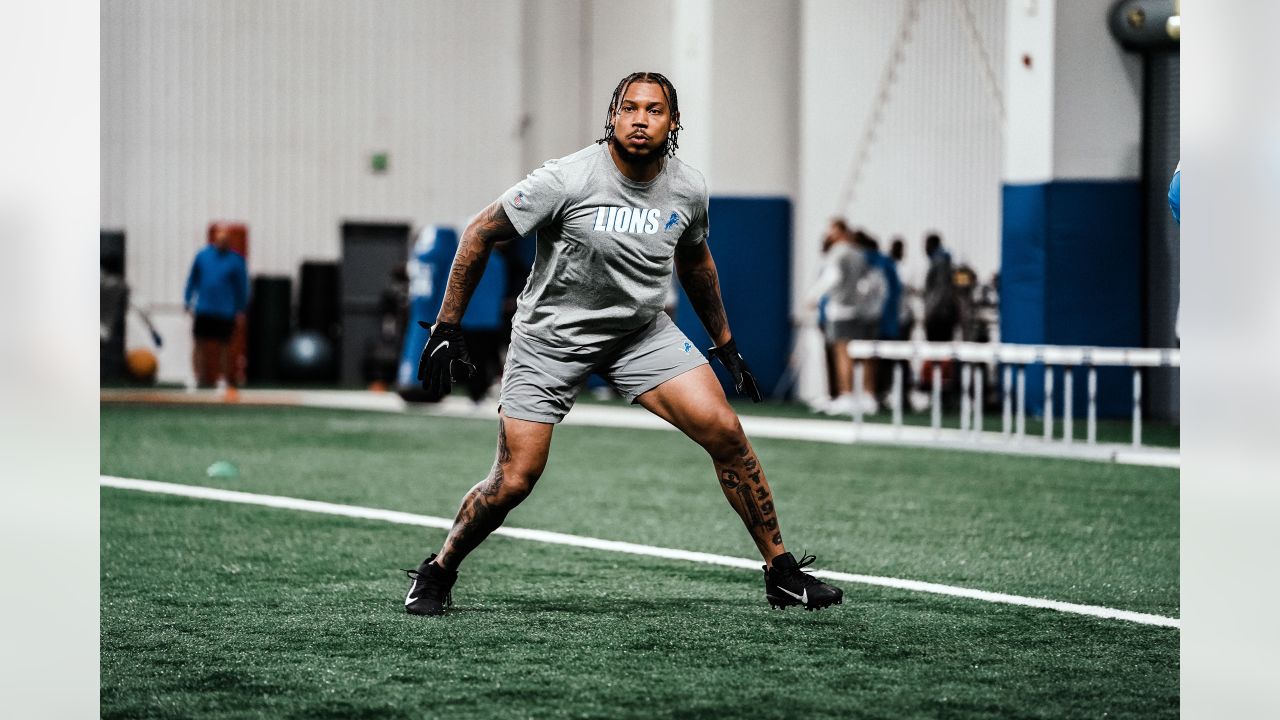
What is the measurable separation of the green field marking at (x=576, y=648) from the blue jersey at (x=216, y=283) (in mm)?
12067

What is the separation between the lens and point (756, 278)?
71.8 feet

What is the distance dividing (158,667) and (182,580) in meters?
1.83

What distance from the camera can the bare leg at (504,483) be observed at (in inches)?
231

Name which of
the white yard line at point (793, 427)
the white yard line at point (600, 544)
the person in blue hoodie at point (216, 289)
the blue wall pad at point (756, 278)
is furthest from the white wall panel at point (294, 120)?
the white yard line at point (600, 544)

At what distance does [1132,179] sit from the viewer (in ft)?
57.4

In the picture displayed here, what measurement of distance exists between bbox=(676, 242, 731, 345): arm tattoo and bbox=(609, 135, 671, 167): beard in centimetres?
44

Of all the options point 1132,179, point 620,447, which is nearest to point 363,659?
point 620,447

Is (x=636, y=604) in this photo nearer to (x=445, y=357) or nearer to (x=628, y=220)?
(x=445, y=357)

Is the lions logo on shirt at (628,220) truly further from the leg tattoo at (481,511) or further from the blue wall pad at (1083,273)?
the blue wall pad at (1083,273)

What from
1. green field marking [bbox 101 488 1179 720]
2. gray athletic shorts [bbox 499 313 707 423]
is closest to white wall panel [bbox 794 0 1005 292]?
green field marking [bbox 101 488 1179 720]

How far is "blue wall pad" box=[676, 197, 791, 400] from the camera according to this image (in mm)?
21812

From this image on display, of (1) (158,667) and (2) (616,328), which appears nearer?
(1) (158,667)
